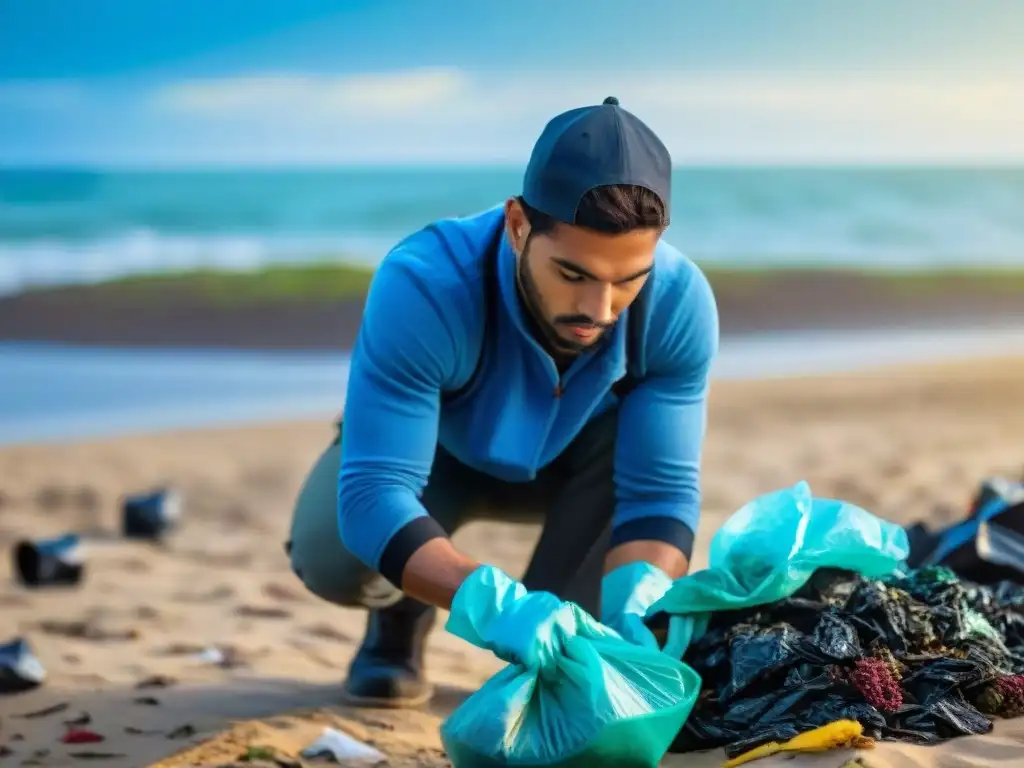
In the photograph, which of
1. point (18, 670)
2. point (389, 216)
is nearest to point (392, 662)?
point (18, 670)

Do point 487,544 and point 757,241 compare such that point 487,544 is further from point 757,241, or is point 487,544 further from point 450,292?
point 757,241

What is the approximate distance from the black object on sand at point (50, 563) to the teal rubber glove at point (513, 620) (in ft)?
8.46

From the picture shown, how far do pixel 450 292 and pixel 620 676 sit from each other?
83 centimetres

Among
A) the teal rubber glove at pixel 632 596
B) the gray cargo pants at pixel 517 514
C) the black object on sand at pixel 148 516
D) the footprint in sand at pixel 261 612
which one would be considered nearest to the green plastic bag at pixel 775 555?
the teal rubber glove at pixel 632 596

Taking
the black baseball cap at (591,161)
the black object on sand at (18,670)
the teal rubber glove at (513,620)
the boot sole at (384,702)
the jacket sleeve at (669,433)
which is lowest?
the boot sole at (384,702)

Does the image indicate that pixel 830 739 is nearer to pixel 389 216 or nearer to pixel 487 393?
pixel 487 393

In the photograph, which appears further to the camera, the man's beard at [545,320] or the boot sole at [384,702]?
the boot sole at [384,702]

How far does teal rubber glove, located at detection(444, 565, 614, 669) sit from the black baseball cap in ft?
2.13

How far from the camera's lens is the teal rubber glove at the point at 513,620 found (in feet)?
7.24

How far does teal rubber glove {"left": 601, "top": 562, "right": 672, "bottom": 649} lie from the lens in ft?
8.27

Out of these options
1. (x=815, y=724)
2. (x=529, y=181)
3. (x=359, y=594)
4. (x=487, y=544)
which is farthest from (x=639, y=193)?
(x=487, y=544)

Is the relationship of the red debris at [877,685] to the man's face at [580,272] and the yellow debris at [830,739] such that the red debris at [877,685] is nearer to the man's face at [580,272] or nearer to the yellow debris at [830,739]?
the yellow debris at [830,739]

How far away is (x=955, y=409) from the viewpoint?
732cm

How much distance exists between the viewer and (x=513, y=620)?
2.23 m
